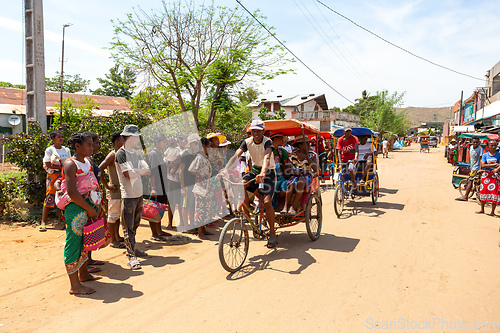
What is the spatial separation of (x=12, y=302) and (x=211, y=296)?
2.14 m

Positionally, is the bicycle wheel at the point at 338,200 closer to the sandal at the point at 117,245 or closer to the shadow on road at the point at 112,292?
the sandal at the point at 117,245

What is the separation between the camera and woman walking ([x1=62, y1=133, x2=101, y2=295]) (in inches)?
146

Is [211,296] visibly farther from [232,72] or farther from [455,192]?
[232,72]

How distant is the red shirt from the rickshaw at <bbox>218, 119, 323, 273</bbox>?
2026 millimetres

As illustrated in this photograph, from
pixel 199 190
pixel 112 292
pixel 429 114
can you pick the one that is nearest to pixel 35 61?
pixel 199 190

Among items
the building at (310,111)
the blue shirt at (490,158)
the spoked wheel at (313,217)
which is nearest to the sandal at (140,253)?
the spoked wheel at (313,217)

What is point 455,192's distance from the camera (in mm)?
11914

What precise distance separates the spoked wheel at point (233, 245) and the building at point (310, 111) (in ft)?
116

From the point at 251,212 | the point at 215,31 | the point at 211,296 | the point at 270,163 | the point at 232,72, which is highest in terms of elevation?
the point at 215,31

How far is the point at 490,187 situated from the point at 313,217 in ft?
17.2

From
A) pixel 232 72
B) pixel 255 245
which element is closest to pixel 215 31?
pixel 232 72

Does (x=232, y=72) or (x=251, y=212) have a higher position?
(x=232, y=72)

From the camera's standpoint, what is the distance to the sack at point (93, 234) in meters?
3.87

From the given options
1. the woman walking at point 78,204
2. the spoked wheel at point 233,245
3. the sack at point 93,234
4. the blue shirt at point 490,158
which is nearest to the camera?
the woman walking at point 78,204
